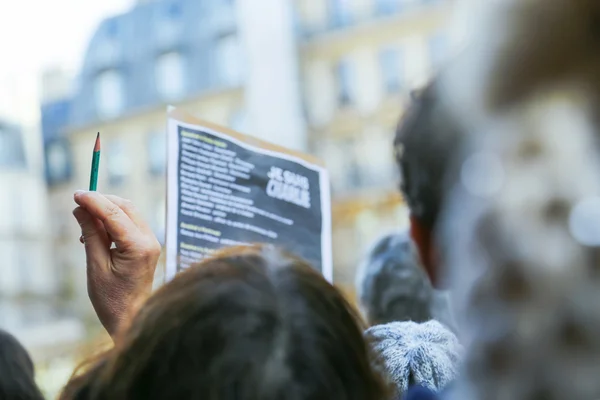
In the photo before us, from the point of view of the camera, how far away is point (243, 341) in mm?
339

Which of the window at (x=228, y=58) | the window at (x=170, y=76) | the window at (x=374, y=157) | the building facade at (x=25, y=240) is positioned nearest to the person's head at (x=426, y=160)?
the window at (x=374, y=157)

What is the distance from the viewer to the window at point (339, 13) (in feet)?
26.0

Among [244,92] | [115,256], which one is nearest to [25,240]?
[244,92]

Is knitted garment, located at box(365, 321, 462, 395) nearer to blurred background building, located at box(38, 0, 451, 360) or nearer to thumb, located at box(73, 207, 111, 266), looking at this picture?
thumb, located at box(73, 207, 111, 266)

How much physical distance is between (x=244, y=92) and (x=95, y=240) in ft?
26.9

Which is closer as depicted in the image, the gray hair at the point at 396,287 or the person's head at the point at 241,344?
the person's head at the point at 241,344

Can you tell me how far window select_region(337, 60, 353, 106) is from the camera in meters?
7.73

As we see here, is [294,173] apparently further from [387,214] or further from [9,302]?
[9,302]

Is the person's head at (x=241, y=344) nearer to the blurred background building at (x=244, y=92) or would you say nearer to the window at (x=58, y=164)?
the blurred background building at (x=244, y=92)

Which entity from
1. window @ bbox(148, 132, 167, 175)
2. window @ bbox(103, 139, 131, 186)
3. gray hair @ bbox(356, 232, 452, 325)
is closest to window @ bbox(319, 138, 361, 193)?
window @ bbox(148, 132, 167, 175)

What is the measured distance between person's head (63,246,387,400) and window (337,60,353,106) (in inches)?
291

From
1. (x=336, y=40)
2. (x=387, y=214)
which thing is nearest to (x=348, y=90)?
(x=336, y=40)

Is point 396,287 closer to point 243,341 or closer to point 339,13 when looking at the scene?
point 243,341

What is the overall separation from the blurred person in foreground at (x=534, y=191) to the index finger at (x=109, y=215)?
14.8 inches
